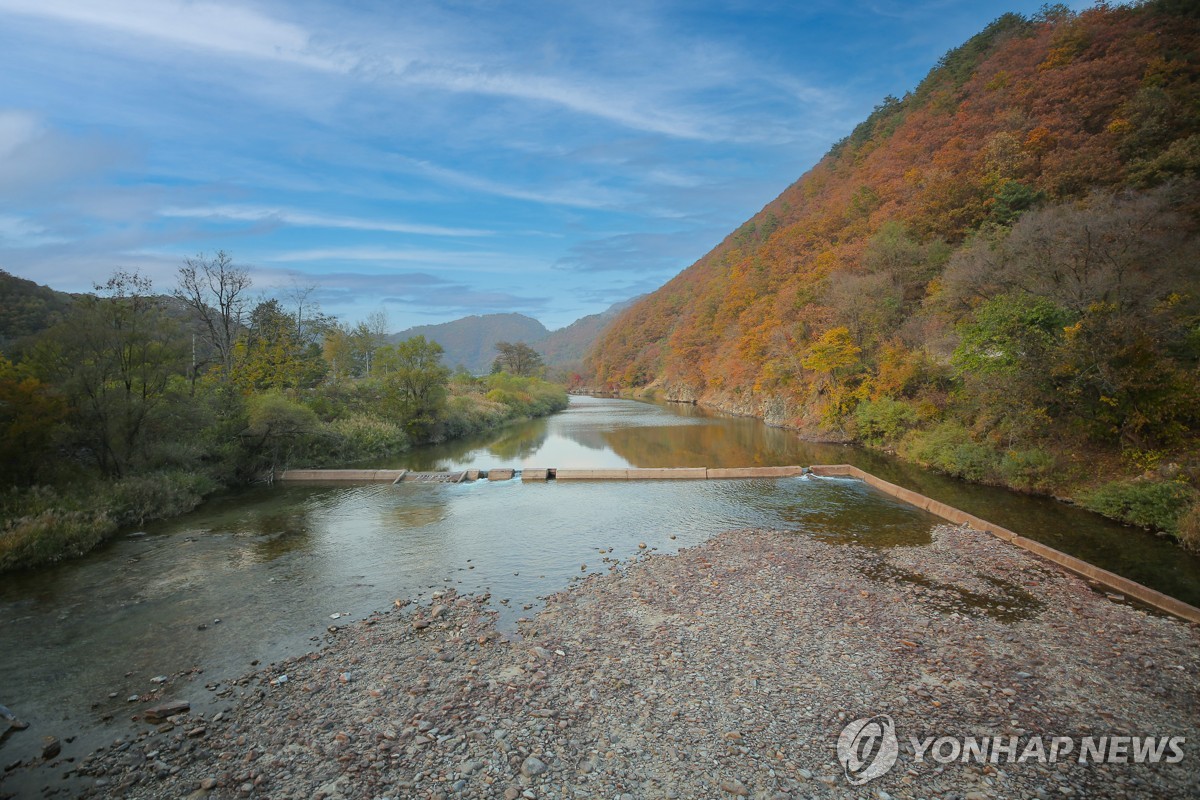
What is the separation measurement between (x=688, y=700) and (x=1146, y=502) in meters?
14.4

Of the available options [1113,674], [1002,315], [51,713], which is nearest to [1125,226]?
[1002,315]

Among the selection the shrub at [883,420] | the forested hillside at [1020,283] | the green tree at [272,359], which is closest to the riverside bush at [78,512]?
the green tree at [272,359]

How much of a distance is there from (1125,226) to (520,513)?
23865mm

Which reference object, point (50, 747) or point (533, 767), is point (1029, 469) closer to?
point (533, 767)

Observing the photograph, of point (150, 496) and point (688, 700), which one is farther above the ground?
point (150, 496)

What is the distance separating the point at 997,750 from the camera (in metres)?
5.48

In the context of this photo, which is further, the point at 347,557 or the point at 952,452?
the point at 952,452

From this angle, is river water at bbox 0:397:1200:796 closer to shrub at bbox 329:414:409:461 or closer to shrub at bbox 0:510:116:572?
shrub at bbox 0:510:116:572

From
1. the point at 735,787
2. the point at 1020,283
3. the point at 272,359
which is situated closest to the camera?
the point at 735,787

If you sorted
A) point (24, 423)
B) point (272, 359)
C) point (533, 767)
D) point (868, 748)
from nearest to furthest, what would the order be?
point (533, 767) → point (868, 748) → point (24, 423) → point (272, 359)

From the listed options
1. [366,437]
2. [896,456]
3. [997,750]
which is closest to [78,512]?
[366,437]

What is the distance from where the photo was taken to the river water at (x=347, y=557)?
815 cm

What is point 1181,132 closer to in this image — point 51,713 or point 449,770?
point 449,770

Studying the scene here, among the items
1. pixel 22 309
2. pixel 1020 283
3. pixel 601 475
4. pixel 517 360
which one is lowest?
pixel 601 475
